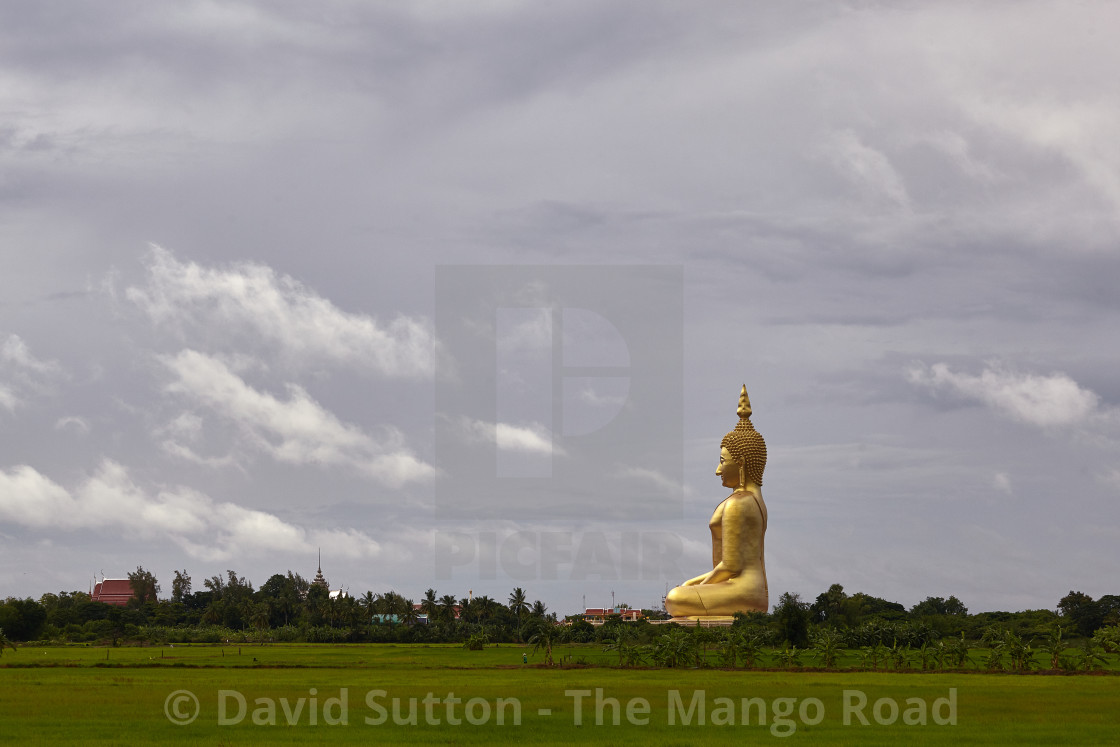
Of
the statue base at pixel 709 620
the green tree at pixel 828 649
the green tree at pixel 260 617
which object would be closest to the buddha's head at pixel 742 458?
the statue base at pixel 709 620

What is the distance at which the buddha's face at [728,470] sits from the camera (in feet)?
289

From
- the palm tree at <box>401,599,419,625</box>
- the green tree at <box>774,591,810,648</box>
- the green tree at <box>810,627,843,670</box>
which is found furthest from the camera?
the palm tree at <box>401,599,419,625</box>

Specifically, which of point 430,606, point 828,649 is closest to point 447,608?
point 430,606

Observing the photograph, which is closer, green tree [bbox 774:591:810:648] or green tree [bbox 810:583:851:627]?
green tree [bbox 774:591:810:648]

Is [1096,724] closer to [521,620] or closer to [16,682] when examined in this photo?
[16,682]

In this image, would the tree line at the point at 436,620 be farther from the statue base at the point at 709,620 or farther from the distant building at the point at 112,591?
the distant building at the point at 112,591

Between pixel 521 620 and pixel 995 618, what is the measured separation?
3948cm

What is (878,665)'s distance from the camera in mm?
59406

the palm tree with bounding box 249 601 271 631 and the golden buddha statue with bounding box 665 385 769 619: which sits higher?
the golden buddha statue with bounding box 665 385 769 619

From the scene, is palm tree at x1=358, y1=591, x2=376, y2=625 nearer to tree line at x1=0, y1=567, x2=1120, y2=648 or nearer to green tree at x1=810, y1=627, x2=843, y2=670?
tree line at x1=0, y1=567, x2=1120, y2=648

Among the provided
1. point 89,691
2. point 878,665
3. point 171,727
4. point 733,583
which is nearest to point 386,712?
point 171,727

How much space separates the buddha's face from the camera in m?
88.2

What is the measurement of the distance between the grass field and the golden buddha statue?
3033cm

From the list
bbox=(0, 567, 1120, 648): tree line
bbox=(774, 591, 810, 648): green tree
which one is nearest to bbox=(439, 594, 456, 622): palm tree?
bbox=(0, 567, 1120, 648): tree line
